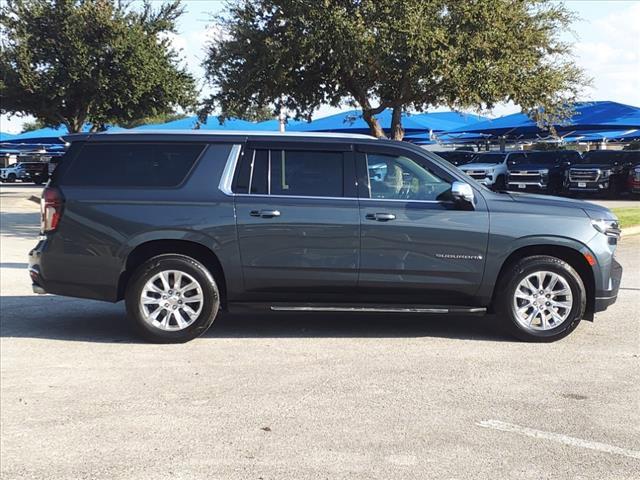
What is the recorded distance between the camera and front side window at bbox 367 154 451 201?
6672mm

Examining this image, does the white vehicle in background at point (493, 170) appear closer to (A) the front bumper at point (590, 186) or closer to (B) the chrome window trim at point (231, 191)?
(A) the front bumper at point (590, 186)

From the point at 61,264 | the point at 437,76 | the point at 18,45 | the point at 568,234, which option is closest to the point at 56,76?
the point at 18,45

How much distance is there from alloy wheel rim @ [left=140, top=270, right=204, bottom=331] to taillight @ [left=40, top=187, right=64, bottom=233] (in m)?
1.04

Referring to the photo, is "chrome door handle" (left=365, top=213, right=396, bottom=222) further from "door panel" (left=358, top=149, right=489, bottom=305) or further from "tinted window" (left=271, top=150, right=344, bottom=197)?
"tinted window" (left=271, top=150, right=344, bottom=197)

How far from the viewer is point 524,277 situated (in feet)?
21.7

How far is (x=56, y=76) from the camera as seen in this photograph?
92.7 ft

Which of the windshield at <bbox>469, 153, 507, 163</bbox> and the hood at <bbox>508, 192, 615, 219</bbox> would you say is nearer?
the hood at <bbox>508, 192, 615, 219</bbox>

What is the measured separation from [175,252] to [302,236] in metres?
1.18

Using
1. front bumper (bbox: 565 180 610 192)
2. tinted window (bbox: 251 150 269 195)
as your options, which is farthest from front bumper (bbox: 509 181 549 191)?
tinted window (bbox: 251 150 269 195)

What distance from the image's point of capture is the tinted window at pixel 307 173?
6.68 meters

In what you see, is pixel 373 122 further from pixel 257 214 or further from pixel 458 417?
pixel 458 417

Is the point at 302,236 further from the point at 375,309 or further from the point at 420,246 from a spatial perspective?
the point at 420,246

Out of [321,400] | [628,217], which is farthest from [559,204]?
[628,217]

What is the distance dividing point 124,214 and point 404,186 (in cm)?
251
